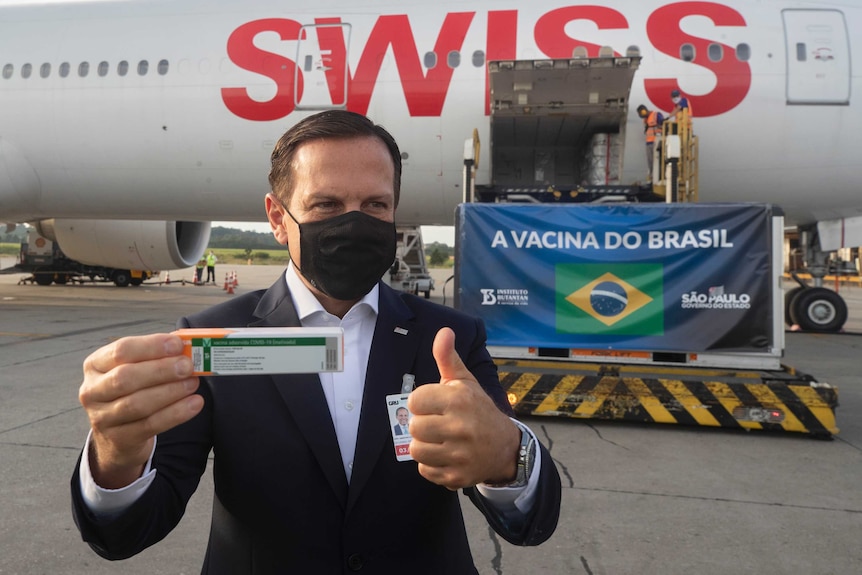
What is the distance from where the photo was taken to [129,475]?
1.03 meters

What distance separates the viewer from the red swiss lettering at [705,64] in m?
7.30

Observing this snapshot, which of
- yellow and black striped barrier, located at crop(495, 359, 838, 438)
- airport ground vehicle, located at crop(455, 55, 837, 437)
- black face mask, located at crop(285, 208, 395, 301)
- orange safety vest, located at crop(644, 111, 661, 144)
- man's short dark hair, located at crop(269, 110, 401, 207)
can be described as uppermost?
orange safety vest, located at crop(644, 111, 661, 144)

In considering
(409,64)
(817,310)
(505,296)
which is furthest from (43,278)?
(817,310)

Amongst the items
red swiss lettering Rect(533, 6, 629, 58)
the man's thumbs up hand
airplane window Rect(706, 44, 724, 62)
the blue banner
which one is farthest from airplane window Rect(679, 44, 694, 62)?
the man's thumbs up hand

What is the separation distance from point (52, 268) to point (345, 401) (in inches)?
873

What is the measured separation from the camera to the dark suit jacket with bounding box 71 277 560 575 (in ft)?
3.88

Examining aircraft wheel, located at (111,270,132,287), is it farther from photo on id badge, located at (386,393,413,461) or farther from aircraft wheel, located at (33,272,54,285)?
photo on id badge, located at (386,393,413,461)

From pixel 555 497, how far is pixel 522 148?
26.0 feet

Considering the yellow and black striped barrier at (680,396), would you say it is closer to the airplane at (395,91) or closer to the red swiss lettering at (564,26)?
the airplane at (395,91)

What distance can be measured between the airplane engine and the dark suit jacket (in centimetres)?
1212

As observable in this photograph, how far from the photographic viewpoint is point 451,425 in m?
0.87

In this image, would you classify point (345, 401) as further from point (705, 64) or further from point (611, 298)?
point (705, 64)

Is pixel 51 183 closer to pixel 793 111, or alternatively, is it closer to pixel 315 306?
pixel 315 306

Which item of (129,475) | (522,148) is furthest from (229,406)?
(522,148)
